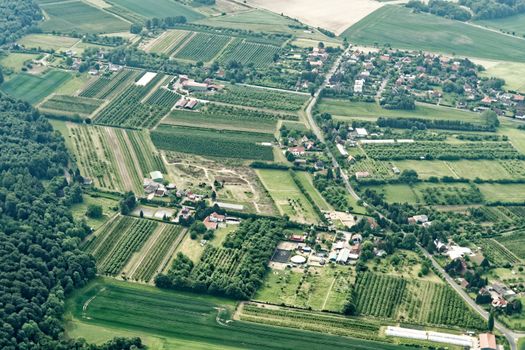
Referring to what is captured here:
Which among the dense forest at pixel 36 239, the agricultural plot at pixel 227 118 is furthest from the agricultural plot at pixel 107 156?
the agricultural plot at pixel 227 118

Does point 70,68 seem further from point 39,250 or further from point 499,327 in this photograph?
point 499,327

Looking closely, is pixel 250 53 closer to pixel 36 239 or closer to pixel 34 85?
pixel 34 85

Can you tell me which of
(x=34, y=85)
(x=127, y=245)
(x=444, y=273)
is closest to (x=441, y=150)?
(x=444, y=273)

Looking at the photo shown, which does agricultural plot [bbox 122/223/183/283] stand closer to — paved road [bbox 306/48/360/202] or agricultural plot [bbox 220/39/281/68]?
paved road [bbox 306/48/360/202]

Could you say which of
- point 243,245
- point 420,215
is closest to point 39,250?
point 243,245

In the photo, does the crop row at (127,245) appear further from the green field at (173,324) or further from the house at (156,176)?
the house at (156,176)

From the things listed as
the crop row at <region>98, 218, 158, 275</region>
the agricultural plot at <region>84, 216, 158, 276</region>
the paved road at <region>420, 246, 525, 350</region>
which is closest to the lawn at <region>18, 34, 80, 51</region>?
the agricultural plot at <region>84, 216, 158, 276</region>

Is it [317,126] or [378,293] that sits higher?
[378,293]
